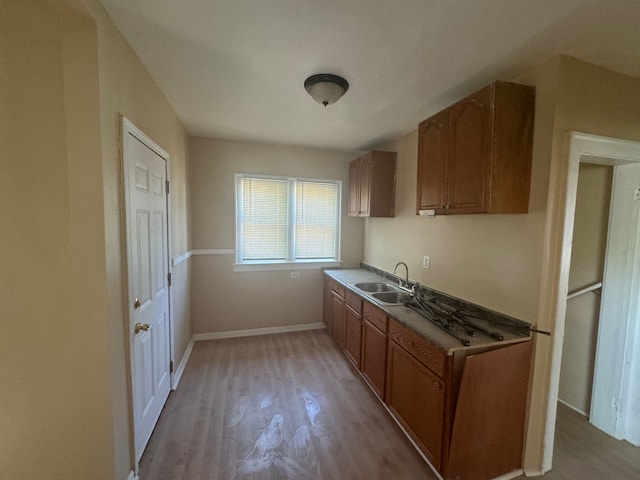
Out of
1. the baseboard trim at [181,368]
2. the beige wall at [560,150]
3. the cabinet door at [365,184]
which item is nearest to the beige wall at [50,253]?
the baseboard trim at [181,368]

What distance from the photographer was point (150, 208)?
1866mm

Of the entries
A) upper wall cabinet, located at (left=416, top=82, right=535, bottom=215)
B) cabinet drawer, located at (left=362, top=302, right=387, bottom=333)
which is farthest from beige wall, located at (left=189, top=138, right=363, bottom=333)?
upper wall cabinet, located at (left=416, top=82, right=535, bottom=215)

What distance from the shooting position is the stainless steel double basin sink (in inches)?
104

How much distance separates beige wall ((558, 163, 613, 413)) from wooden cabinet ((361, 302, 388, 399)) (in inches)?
64.9

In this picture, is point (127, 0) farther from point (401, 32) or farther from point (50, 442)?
point (50, 442)

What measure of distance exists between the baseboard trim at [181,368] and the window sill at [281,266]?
1.06 meters

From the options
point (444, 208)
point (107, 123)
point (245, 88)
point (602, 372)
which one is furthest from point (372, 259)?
point (107, 123)

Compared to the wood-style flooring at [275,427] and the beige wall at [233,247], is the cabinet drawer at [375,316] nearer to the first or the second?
the wood-style flooring at [275,427]

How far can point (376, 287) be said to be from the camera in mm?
3025

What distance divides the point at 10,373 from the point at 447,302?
9.11ft

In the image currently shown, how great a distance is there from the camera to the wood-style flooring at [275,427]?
1663 millimetres

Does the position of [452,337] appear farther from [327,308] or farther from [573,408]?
[327,308]

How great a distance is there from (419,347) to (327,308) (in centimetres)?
200

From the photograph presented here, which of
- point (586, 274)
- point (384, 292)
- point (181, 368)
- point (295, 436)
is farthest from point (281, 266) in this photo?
point (586, 274)
